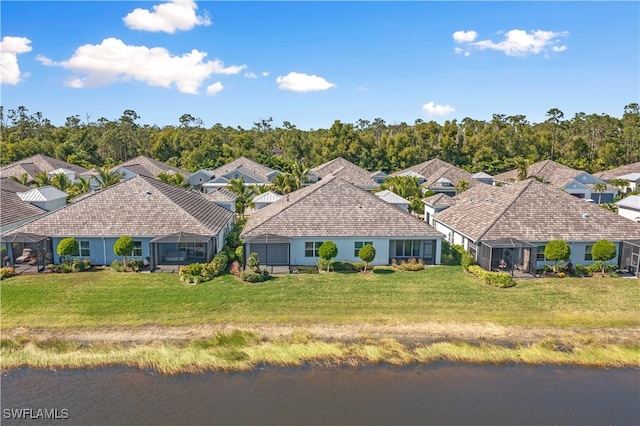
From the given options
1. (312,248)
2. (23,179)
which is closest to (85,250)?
(312,248)

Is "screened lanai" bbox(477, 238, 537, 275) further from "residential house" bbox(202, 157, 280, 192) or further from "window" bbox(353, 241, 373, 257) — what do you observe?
"residential house" bbox(202, 157, 280, 192)

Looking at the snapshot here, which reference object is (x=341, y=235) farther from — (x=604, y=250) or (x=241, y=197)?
(x=241, y=197)

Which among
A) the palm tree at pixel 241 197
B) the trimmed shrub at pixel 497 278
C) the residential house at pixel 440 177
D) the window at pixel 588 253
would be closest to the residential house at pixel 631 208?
the window at pixel 588 253

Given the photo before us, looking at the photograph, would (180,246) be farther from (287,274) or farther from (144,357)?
(144,357)

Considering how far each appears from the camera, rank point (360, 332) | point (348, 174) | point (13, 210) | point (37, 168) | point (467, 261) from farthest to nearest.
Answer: point (348, 174) < point (37, 168) < point (13, 210) < point (467, 261) < point (360, 332)

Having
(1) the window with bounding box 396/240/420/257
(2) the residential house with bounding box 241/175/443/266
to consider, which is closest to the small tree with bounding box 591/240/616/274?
(2) the residential house with bounding box 241/175/443/266

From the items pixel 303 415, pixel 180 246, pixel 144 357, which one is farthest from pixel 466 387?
pixel 180 246

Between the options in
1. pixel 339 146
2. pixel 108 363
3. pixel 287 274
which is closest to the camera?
pixel 108 363
